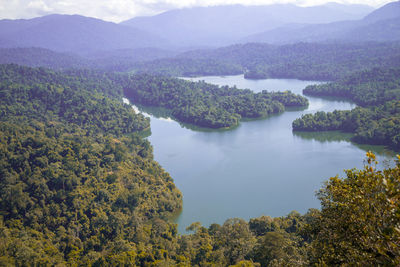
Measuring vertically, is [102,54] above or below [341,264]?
above

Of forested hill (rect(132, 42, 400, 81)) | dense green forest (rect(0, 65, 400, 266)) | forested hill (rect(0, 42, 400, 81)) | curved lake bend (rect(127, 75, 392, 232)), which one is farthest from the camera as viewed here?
forested hill (rect(0, 42, 400, 81))

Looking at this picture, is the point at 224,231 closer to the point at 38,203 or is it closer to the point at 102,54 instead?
the point at 38,203

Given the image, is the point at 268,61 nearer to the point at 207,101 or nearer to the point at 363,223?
the point at 207,101

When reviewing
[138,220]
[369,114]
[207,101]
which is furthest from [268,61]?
[138,220]

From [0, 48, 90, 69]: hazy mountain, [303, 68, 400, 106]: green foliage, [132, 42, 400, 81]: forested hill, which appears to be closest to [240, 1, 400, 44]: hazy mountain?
[132, 42, 400, 81]: forested hill

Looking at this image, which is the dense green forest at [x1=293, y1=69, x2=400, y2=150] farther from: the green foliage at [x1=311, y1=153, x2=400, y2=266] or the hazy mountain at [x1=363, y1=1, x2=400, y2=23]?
the hazy mountain at [x1=363, y1=1, x2=400, y2=23]

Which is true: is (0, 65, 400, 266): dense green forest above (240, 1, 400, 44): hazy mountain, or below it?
below

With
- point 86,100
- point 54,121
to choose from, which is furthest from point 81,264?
point 86,100

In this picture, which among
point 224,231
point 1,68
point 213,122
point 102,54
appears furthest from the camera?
point 102,54
